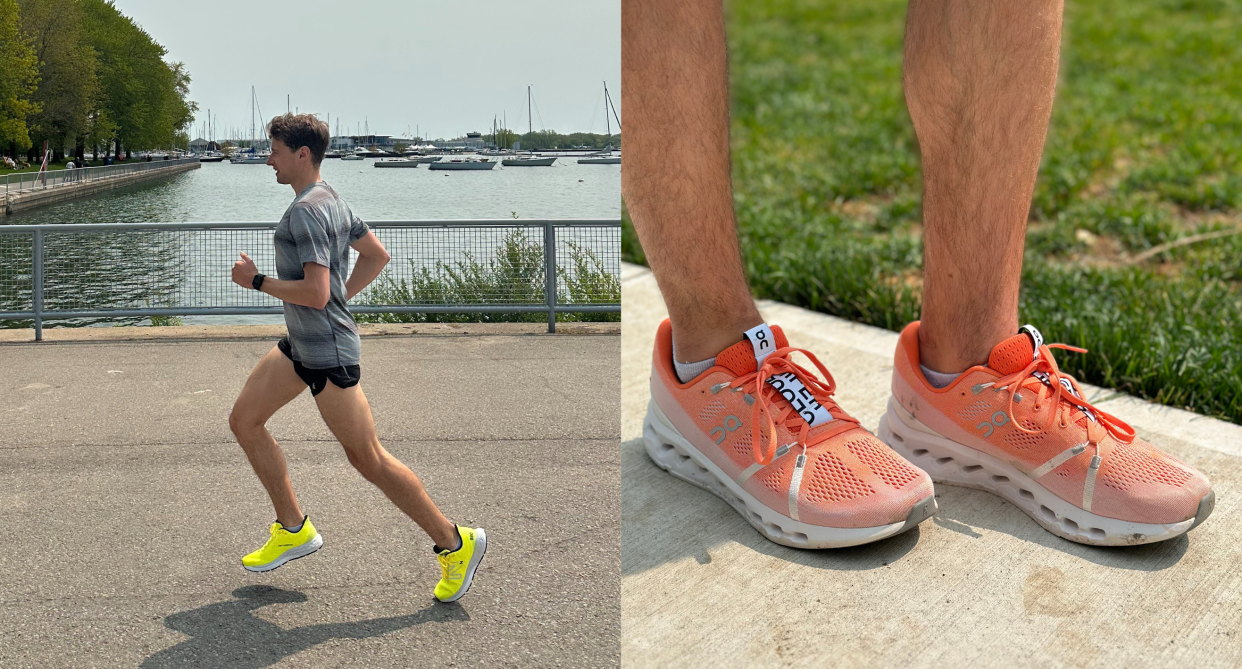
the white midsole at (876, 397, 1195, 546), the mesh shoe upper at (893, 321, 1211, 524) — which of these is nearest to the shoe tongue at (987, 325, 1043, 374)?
the mesh shoe upper at (893, 321, 1211, 524)

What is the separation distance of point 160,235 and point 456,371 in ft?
1.54

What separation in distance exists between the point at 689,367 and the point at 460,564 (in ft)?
2.34

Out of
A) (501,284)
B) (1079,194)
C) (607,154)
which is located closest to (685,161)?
(607,154)

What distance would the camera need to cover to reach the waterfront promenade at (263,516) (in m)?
1.33

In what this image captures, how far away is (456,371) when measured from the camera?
159cm

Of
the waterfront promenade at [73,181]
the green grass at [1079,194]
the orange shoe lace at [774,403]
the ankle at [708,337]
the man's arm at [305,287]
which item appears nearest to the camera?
the man's arm at [305,287]

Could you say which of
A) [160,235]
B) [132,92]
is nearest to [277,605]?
[160,235]

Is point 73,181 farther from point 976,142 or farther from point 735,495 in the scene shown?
point 976,142

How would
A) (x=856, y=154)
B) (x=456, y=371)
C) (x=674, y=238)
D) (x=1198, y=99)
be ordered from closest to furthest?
(x=456, y=371), (x=674, y=238), (x=856, y=154), (x=1198, y=99)

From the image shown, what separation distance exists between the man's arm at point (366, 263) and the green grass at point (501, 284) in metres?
0.03

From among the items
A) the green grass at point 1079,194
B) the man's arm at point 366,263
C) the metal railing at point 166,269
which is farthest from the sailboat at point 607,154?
the green grass at point 1079,194

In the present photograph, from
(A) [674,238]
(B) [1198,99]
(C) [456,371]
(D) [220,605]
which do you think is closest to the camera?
(D) [220,605]

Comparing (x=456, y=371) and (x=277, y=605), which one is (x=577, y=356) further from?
(x=277, y=605)

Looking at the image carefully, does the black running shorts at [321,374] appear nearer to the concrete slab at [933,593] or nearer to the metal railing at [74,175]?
the metal railing at [74,175]
